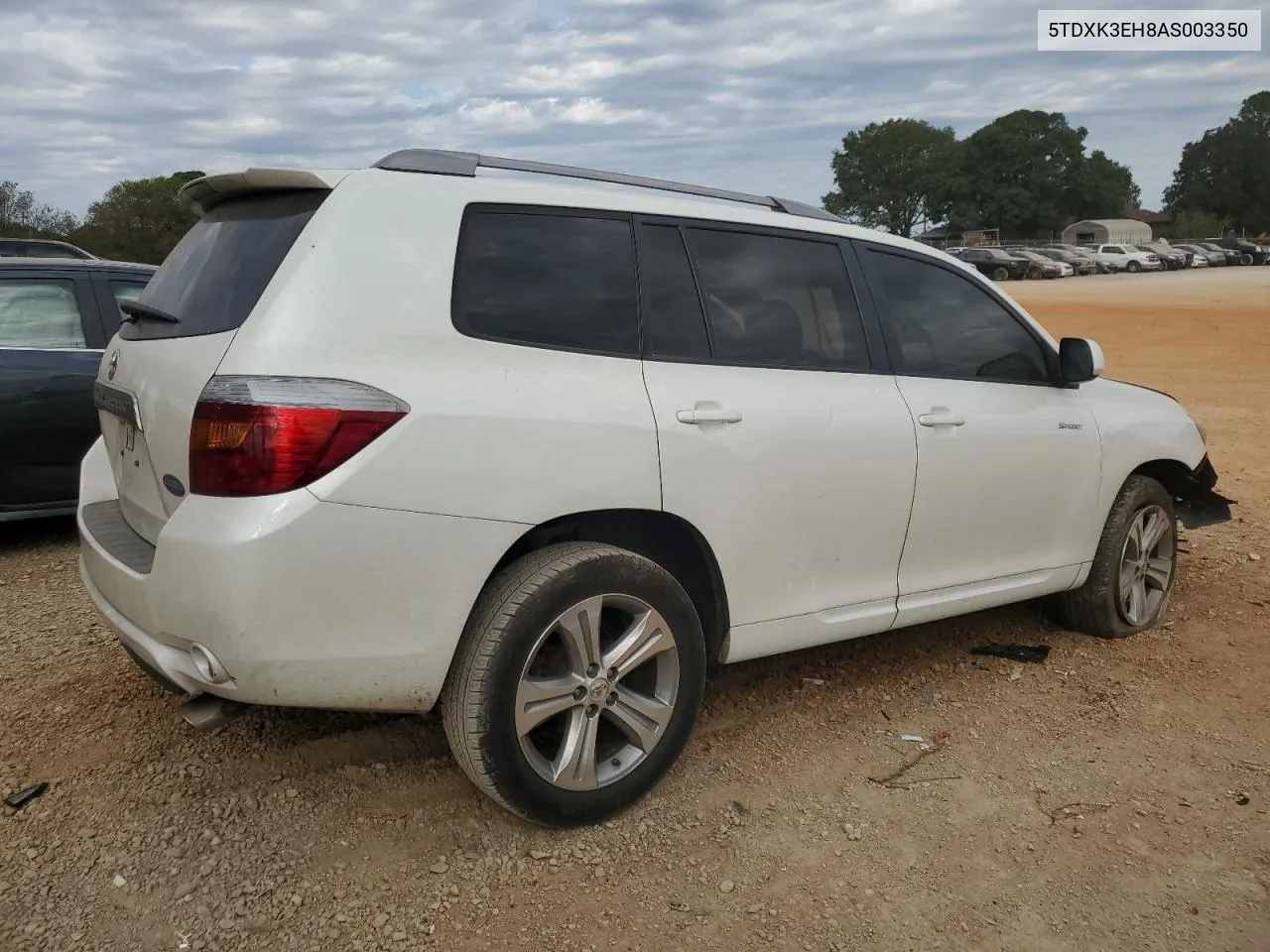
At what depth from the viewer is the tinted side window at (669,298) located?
10.3 feet

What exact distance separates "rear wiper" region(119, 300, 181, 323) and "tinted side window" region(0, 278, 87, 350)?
2777 mm

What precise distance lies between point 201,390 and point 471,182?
36.6 inches

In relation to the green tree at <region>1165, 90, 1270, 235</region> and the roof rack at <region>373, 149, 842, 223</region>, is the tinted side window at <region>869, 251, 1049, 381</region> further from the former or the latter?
the green tree at <region>1165, 90, 1270, 235</region>

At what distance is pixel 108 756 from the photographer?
132 inches

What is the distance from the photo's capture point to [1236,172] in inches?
3905

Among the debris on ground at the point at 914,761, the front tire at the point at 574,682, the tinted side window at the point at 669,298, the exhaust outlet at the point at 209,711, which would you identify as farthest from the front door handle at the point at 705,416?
the exhaust outlet at the point at 209,711

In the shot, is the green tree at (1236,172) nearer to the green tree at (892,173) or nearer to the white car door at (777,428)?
the green tree at (892,173)

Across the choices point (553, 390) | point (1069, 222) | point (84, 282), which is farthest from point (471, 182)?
point (1069, 222)

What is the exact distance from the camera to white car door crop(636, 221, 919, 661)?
3100 millimetres

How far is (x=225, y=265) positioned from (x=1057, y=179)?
106785 millimetres

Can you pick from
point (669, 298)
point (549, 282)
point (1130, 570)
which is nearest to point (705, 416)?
point (669, 298)

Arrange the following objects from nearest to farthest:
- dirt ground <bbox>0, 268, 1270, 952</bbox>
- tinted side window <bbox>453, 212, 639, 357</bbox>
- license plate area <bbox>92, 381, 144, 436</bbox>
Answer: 1. dirt ground <bbox>0, 268, 1270, 952</bbox>
2. tinted side window <bbox>453, 212, 639, 357</bbox>
3. license plate area <bbox>92, 381, 144, 436</bbox>

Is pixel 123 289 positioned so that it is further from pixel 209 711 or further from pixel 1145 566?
pixel 1145 566

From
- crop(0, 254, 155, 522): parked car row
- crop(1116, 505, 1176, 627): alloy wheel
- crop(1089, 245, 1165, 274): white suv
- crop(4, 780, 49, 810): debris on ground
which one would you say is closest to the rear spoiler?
crop(4, 780, 49, 810): debris on ground
